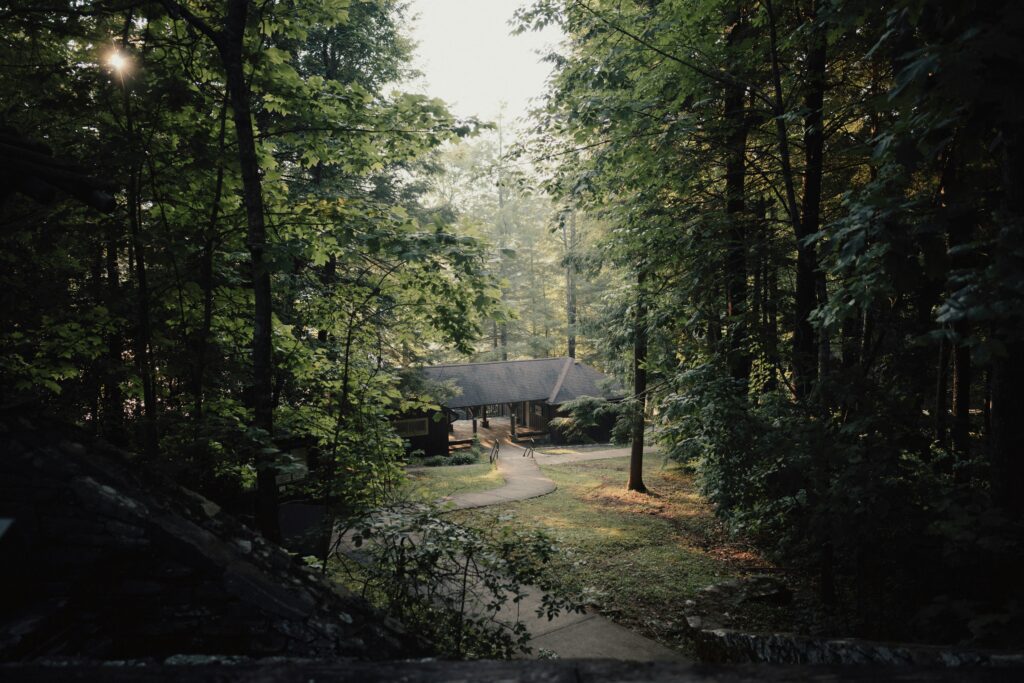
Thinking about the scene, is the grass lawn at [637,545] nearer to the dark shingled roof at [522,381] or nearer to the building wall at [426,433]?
the building wall at [426,433]

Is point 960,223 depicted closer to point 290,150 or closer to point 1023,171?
point 1023,171

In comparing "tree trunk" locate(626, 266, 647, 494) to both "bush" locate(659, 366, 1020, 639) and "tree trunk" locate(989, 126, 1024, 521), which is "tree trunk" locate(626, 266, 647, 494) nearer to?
"bush" locate(659, 366, 1020, 639)

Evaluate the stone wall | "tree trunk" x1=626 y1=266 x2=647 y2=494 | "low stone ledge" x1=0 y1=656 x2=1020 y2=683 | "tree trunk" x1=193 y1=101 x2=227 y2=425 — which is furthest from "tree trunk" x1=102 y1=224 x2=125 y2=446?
"tree trunk" x1=626 y1=266 x2=647 y2=494

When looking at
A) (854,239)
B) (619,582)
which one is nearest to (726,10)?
(854,239)

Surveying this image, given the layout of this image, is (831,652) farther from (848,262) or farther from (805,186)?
(805,186)

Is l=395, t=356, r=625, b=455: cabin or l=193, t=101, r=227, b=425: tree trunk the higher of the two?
l=193, t=101, r=227, b=425: tree trunk

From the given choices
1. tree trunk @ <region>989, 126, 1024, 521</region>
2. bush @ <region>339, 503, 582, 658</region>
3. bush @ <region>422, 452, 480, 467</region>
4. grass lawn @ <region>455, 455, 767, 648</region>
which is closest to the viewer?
tree trunk @ <region>989, 126, 1024, 521</region>

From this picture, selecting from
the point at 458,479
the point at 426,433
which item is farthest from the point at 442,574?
the point at 426,433

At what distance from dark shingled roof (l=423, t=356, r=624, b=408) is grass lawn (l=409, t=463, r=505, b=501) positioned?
25.1 ft

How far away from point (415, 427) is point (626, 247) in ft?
62.6

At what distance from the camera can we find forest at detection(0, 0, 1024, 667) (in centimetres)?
339

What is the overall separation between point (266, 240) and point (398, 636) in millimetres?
4218

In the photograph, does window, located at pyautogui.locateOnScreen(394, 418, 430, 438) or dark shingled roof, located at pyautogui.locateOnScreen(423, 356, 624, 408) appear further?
dark shingled roof, located at pyautogui.locateOnScreen(423, 356, 624, 408)

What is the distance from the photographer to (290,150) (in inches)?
505
